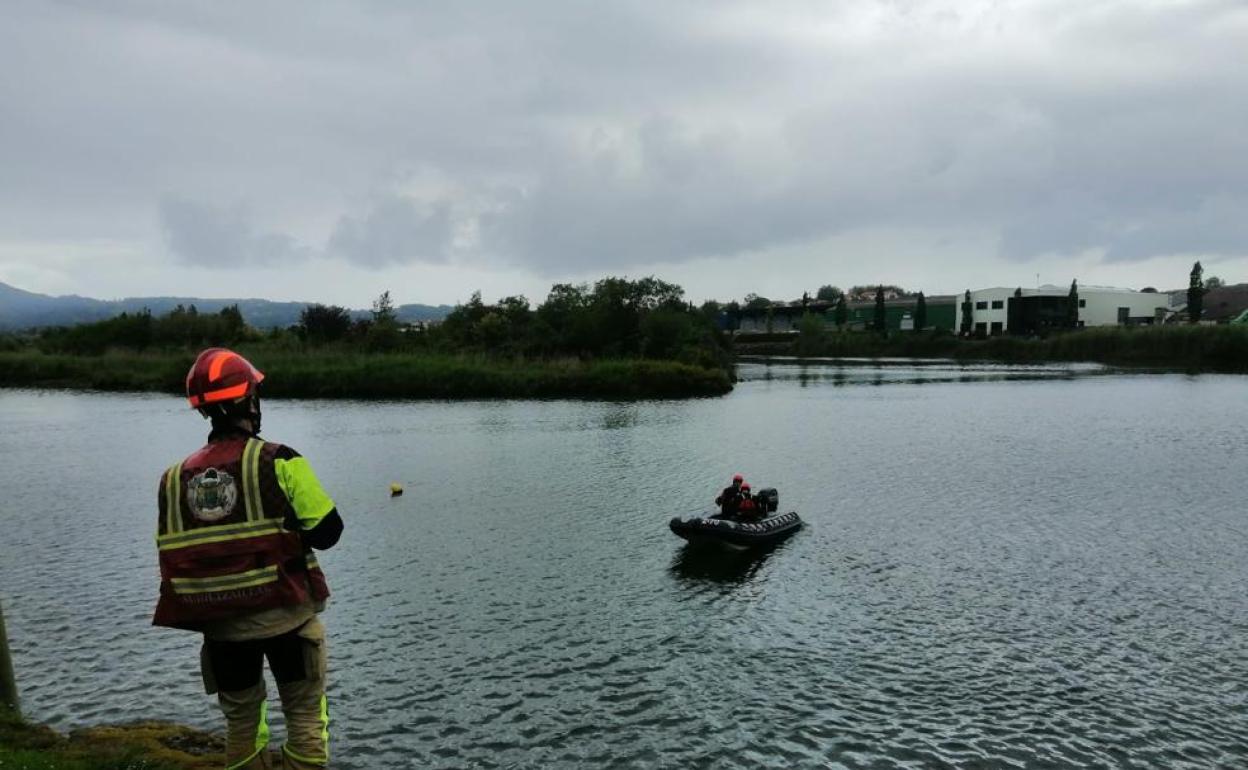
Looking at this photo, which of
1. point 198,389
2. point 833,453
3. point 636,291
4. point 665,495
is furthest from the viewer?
point 636,291

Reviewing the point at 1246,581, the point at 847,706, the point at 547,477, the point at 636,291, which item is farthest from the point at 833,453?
the point at 636,291

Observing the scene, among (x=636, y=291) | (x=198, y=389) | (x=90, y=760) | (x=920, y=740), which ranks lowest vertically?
(x=920, y=740)

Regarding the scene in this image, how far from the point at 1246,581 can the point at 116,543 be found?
26.1 metres

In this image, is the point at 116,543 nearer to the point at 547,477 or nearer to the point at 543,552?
the point at 543,552

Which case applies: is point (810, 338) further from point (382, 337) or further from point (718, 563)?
point (718, 563)

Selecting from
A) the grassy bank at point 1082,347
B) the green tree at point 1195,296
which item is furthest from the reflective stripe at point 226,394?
the green tree at point 1195,296

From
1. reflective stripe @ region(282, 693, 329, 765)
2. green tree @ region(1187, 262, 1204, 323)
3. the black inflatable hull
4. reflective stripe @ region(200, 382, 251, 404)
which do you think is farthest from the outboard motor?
green tree @ region(1187, 262, 1204, 323)

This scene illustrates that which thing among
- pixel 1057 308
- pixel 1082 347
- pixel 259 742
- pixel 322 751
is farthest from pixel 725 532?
pixel 1057 308

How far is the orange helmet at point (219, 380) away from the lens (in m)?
5.60

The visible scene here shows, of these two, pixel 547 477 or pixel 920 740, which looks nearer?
pixel 920 740

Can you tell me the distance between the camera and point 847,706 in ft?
39.3

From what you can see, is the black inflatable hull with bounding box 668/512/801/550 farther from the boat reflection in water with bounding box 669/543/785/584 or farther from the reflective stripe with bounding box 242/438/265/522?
the reflective stripe with bounding box 242/438/265/522

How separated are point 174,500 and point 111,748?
222 inches

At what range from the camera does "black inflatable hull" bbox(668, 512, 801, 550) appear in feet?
66.0
